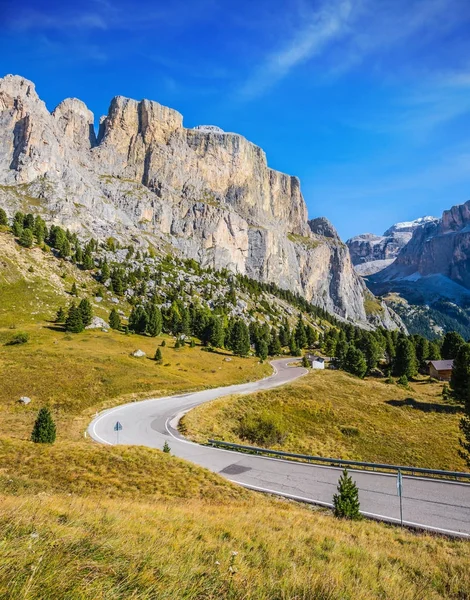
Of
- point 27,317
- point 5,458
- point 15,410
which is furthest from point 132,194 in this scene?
point 5,458

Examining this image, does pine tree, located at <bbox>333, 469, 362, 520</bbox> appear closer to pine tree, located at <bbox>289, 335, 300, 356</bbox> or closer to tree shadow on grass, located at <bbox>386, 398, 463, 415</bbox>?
tree shadow on grass, located at <bbox>386, 398, 463, 415</bbox>

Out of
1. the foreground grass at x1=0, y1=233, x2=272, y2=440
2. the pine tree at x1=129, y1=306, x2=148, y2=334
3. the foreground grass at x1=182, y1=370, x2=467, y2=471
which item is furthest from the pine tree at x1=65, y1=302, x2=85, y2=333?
the foreground grass at x1=182, y1=370, x2=467, y2=471

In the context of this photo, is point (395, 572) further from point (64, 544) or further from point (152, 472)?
point (152, 472)

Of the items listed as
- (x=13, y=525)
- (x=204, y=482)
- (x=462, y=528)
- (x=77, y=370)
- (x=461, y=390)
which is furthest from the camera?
(x=461, y=390)

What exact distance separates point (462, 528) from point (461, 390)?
47931 mm

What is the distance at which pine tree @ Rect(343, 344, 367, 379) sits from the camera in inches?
3019

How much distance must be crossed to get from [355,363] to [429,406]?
27493mm

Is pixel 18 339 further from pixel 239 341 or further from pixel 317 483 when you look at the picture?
pixel 317 483

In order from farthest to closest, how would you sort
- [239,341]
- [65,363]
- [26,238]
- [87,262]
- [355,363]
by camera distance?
[87,262]
[26,238]
[239,341]
[355,363]
[65,363]

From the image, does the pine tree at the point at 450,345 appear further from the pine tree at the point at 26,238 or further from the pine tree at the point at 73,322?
the pine tree at the point at 26,238

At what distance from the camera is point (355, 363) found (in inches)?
3046

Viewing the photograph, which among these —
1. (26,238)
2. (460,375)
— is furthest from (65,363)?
(26,238)

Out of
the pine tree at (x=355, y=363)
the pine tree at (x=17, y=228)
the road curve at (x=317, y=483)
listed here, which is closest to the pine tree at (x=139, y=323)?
the pine tree at (x=17, y=228)

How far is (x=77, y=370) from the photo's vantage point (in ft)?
146
